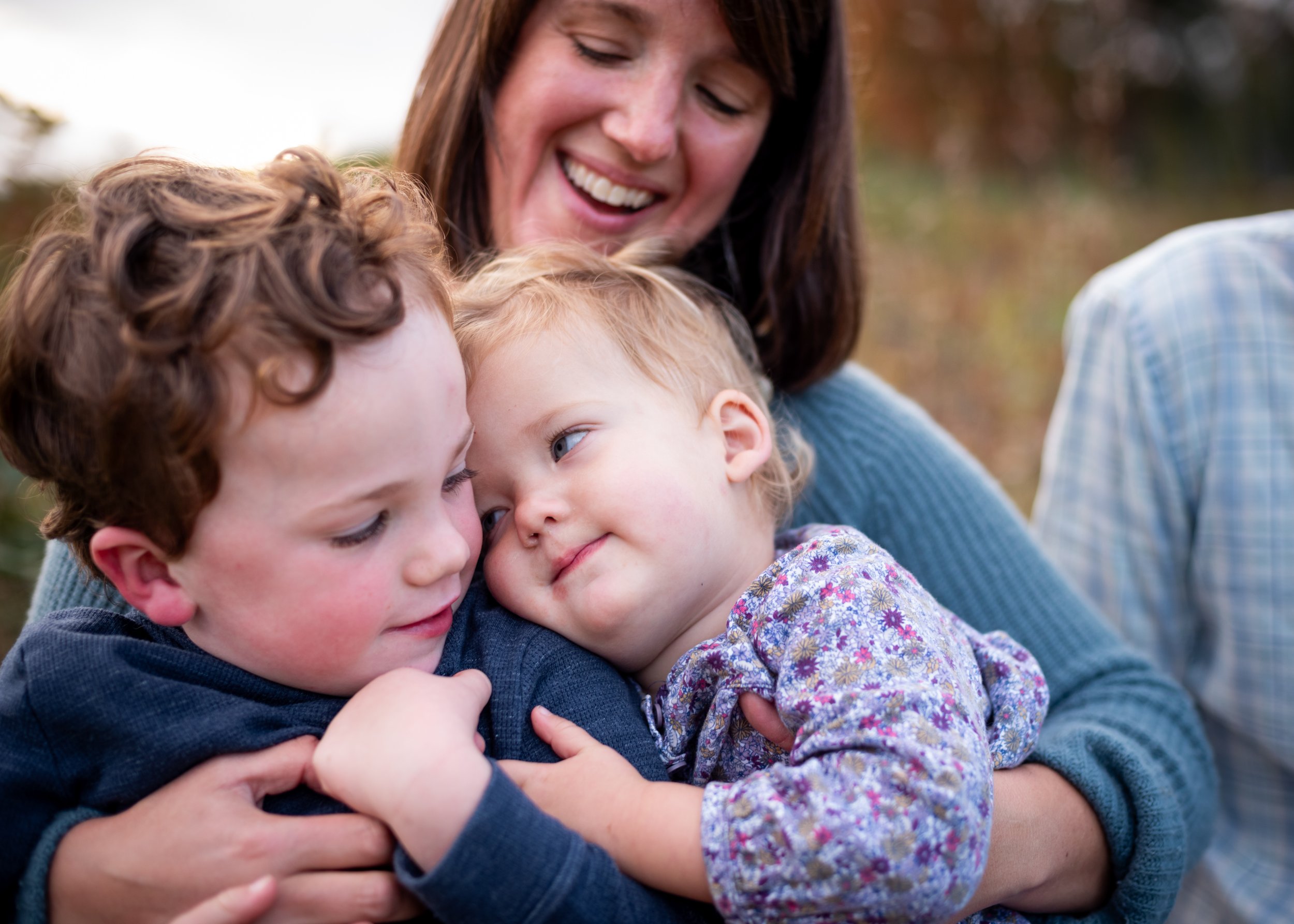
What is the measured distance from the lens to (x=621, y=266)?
159 cm

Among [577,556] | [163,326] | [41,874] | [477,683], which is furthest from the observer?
[577,556]

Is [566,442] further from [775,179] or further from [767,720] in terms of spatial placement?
[775,179]

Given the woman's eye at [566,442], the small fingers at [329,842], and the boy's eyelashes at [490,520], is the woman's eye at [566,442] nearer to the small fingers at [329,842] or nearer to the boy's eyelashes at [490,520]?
the boy's eyelashes at [490,520]

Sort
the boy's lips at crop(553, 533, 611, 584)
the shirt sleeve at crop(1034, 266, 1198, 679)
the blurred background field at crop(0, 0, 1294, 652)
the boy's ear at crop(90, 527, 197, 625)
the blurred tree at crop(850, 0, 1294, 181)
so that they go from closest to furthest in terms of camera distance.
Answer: the boy's ear at crop(90, 527, 197, 625) → the boy's lips at crop(553, 533, 611, 584) → the shirt sleeve at crop(1034, 266, 1198, 679) → the blurred background field at crop(0, 0, 1294, 652) → the blurred tree at crop(850, 0, 1294, 181)

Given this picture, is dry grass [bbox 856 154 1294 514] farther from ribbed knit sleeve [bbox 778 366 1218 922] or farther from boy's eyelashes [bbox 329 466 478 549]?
boy's eyelashes [bbox 329 466 478 549]

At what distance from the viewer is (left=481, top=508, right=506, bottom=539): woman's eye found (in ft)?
4.68

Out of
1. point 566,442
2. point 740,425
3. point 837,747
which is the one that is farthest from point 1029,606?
point 566,442

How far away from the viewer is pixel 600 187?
1.85 metres

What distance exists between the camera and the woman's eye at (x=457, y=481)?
1275 millimetres

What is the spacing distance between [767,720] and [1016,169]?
5389mm

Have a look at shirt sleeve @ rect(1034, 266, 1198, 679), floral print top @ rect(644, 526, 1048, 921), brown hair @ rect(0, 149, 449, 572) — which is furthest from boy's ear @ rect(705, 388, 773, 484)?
shirt sleeve @ rect(1034, 266, 1198, 679)

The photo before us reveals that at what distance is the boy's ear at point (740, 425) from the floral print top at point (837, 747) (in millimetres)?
190

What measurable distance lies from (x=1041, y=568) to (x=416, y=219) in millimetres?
1286

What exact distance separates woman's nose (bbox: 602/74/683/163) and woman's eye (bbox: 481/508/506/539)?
72cm
